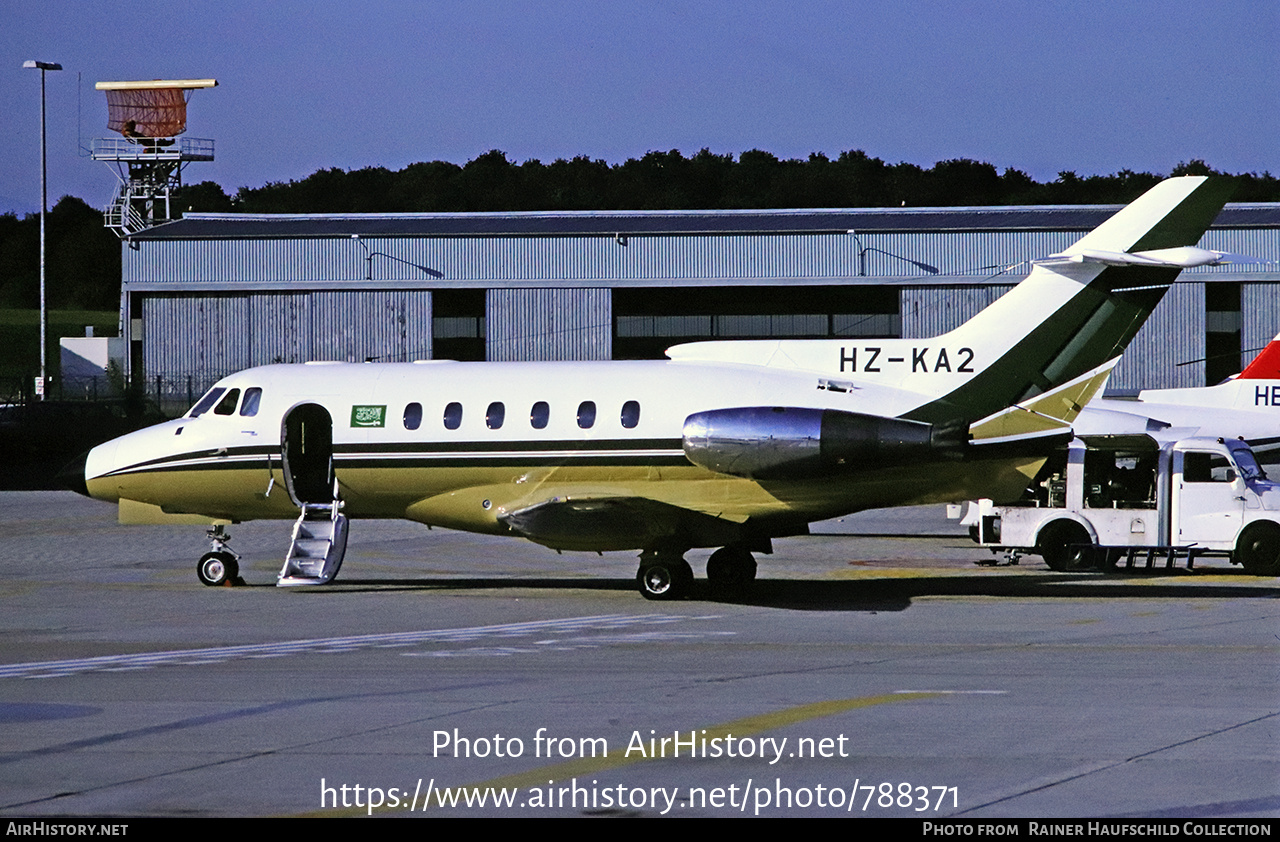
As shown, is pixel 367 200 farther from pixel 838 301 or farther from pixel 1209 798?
pixel 1209 798

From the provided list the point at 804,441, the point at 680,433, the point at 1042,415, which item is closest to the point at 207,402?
the point at 680,433

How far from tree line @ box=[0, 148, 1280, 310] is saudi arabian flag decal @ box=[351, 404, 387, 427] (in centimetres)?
7695

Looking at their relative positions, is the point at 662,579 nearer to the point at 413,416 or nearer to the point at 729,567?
the point at 729,567

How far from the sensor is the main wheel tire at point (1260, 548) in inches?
845

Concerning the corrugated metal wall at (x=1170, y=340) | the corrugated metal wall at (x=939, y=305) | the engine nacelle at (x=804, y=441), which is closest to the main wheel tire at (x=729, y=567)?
the engine nacelle at (x=804, y=441)

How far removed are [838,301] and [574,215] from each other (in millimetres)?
10272

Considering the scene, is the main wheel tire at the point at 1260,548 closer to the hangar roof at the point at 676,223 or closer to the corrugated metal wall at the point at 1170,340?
the hangar roof at the point at 676,223

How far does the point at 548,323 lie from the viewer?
5081 centimetres

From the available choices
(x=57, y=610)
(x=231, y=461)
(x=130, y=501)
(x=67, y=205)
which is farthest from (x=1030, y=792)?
(x=67, y=205)

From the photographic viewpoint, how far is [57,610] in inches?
726

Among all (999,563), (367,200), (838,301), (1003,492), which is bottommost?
(999,563)

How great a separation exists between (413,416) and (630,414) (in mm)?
2964

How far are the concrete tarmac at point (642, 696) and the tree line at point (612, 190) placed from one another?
77.8m

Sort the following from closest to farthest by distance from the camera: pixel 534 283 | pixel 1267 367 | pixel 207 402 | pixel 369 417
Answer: pixel 369 417
pixel 207 402
pixel 1267 367
pixel 534 283
